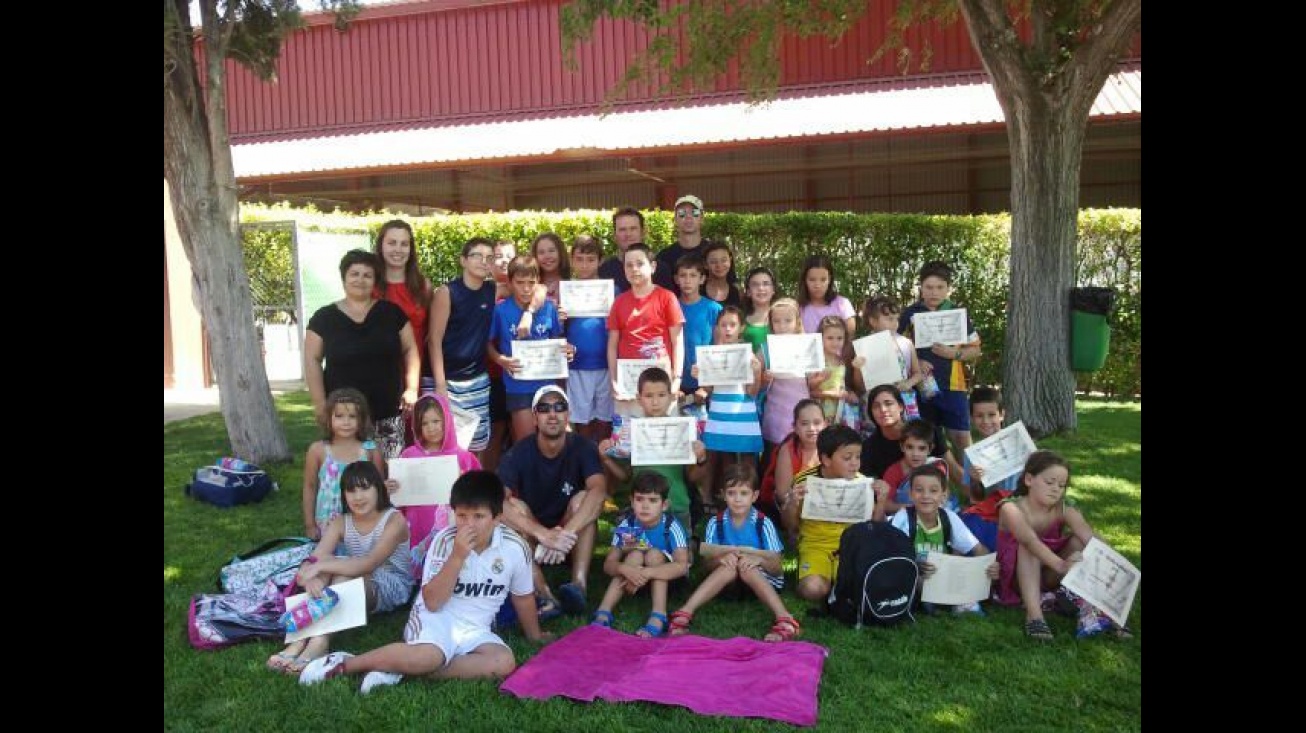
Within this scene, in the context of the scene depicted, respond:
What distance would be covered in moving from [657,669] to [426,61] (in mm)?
16409

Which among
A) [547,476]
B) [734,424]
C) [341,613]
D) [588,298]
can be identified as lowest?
[341,613]

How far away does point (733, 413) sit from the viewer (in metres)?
5.71

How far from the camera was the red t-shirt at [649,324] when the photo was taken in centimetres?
582

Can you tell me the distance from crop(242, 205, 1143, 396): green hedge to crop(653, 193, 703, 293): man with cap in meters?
4.65

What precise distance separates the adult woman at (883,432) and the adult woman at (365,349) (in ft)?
8.77

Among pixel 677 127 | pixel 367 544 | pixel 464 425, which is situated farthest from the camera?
pixel 677 127

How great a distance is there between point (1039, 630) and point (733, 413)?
2108 mm

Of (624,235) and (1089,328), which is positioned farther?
(1089,328)

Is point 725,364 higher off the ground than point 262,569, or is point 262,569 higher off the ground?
point 725,364

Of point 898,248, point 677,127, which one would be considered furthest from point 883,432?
point 677,127

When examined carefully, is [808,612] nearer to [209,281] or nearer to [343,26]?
[209,281]

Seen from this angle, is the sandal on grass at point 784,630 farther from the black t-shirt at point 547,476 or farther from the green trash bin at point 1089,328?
the green trash bin at point 1089,328

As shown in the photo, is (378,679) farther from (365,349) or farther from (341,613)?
(365,349)

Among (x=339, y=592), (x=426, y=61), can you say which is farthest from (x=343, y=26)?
(x=426, y=61)
